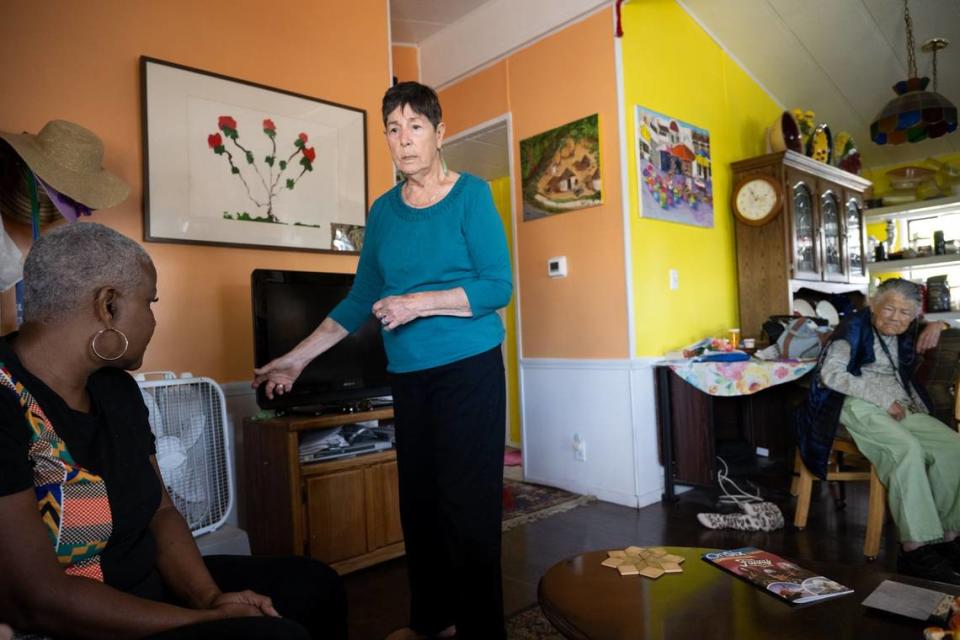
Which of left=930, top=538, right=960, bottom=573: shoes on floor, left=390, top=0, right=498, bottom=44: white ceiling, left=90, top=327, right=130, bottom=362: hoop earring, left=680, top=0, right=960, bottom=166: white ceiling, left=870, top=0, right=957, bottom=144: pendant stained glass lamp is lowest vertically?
left=930, top=538, right=960, bottom=573: shoes on floor

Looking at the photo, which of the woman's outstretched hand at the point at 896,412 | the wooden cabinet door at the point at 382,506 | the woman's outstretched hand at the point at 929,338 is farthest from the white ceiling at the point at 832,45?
the wooden cabinet door at the point at 382,506

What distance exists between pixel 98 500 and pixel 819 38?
4781 mm

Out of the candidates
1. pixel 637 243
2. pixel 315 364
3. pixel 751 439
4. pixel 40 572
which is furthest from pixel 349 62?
pixel 751 439

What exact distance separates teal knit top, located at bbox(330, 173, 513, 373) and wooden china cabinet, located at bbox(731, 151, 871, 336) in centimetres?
313

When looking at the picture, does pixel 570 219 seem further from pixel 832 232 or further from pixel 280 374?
pixel 280 374

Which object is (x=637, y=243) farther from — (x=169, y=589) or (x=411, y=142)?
(x=169, y=589)

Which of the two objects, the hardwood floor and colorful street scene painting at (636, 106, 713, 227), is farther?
colorful street scene painting at (636, 106, 713, 227)

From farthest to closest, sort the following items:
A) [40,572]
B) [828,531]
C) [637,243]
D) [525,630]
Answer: [637,243]
[828,531]
[525,630]
[40,572]

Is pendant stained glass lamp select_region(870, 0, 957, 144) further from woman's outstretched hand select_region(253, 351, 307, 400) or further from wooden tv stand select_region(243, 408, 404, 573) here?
woman's outstretched hand select_region(253, 351, 307, 400)

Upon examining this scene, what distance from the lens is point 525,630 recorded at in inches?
74.3

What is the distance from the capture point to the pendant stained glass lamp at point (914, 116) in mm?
3387

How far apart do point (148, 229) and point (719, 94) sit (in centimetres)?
357

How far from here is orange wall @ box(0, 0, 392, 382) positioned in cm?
218

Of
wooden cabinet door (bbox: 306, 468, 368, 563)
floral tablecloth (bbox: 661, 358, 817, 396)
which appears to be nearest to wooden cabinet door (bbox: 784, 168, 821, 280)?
floral tablecloth (bbox: 661, 358, 817, 396)
